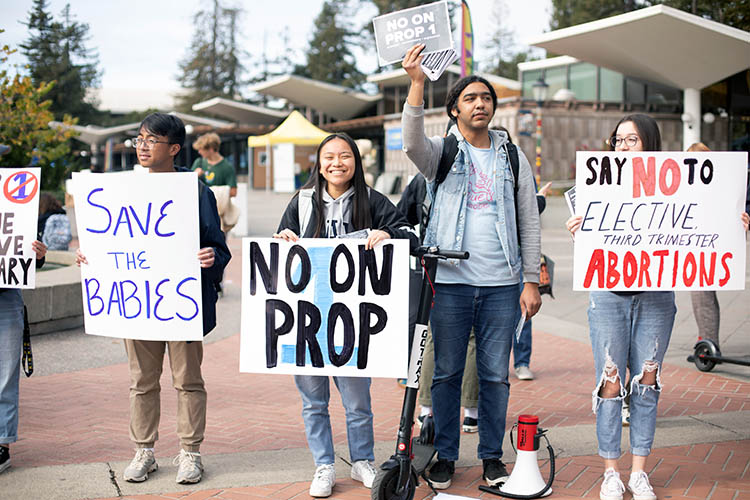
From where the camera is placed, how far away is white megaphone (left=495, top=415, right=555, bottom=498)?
389 cm

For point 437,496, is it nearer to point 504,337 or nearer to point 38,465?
point 504,337

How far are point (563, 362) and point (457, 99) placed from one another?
3612 millimetres

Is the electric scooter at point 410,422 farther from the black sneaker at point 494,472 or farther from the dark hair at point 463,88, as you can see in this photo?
the dark hair at point 463,88

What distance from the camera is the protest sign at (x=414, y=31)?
3589 millimetres

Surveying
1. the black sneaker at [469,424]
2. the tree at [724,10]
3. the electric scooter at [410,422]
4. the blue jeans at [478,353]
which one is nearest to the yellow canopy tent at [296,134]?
the tree at [724,10]

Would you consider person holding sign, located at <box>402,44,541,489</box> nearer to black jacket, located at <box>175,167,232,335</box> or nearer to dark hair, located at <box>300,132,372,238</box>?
dark hair, located at <box>300,132,372,238</box>

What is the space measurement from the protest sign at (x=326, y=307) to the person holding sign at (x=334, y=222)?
17cm

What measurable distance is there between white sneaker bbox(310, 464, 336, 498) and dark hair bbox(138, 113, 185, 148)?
1.85 meters

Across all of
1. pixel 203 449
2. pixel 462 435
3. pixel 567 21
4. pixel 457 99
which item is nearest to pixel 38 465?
pixel 203 449

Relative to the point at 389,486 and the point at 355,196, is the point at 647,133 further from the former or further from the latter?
the point at 389,486

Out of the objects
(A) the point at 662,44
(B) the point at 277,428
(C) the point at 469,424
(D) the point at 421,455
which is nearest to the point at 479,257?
(D) the point at 421,455

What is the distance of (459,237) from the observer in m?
3.93

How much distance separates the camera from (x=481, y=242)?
3971 millimetres

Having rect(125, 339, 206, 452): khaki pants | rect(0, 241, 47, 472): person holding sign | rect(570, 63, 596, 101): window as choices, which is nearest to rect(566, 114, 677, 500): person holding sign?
rect(125, 339, 206, 452): khaki pants
